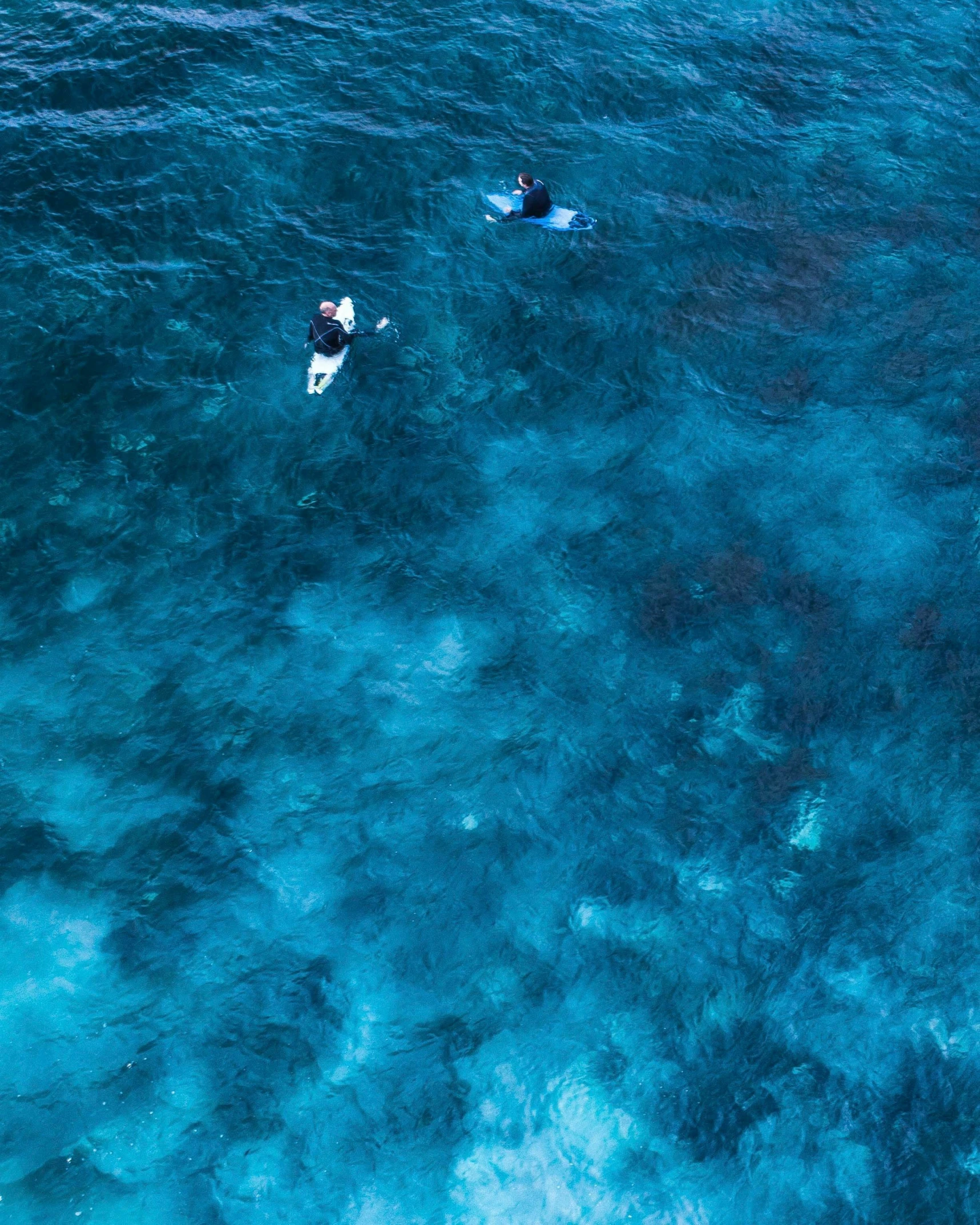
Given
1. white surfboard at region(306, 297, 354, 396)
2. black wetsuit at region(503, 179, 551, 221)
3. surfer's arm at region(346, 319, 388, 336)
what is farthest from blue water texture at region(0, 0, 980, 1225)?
surfer's arm at region(346, 319, 388, 336)

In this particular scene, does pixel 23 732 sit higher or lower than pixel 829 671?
lower

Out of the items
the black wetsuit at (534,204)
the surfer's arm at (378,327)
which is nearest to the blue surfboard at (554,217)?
the black wetsuit at (534,204)

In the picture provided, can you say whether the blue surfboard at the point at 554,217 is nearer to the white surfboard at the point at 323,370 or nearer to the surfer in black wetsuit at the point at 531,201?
the surfer in black wetsuit at the point at 531,201

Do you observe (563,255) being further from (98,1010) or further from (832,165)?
(98,1010)

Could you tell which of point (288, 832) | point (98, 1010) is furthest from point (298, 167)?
point (98, 1010)

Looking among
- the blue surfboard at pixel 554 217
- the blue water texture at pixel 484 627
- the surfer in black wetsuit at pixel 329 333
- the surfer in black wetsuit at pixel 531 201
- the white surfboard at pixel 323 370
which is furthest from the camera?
the blue surfboard at pixel 554 217
